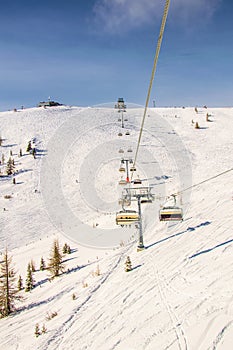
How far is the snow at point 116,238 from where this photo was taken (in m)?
8.38

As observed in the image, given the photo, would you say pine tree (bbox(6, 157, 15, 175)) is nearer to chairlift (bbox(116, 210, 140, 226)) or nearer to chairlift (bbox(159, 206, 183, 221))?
chairlift (bbox(116, 210, 140, 226))

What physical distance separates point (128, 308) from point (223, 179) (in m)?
20.1

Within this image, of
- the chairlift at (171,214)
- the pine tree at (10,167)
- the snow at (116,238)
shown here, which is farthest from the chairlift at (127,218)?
the pine tree at (10,167)

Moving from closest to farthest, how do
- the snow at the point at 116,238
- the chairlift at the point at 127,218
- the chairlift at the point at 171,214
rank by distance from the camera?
the snow at the point at 116,238, the chairlift at the point at 171,214, the chairlift at the point at 127,218

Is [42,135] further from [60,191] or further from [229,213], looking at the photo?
[229,213]

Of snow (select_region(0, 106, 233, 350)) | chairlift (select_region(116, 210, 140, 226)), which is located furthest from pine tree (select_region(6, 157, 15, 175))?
chairlift (select_region(116, 210, 140, 226))

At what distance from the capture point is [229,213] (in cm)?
1664

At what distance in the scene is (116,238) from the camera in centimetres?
2388

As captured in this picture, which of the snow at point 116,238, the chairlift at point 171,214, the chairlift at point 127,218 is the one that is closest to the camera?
the snow at point 116,238

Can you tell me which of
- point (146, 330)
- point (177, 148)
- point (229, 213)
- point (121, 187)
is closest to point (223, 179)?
point (229, 213)

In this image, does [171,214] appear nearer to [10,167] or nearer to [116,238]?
[116,238]

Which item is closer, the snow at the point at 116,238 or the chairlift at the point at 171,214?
the snow at the point at 116,238

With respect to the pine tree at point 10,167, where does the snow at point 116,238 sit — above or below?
below

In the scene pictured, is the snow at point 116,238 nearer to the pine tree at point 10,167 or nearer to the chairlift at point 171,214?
the chairlift at point 171,214
